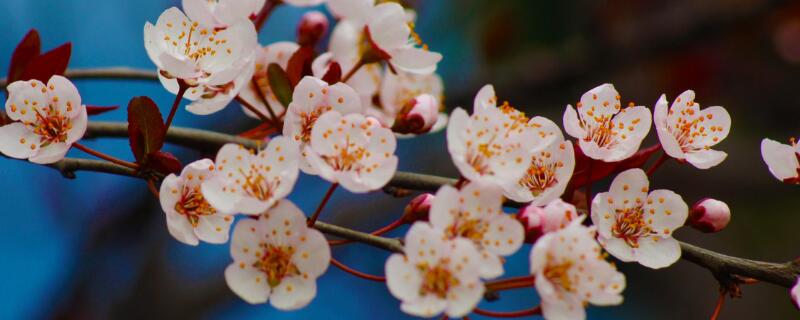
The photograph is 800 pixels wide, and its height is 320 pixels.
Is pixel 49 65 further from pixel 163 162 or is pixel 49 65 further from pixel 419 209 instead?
pixel 419 209

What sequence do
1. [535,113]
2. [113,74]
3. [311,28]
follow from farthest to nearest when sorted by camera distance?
[535,113], [311,28], [113,74]

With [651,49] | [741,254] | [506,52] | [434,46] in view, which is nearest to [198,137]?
[506,52]

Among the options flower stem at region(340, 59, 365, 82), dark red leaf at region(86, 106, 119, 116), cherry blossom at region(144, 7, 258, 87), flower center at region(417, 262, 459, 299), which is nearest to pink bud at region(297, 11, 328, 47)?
flower stem at region(340, 59, 365, 82)

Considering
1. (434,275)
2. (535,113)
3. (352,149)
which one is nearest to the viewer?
(434,275)

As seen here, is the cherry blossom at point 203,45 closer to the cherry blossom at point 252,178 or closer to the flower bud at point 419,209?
the cherry blossom at point 252,178

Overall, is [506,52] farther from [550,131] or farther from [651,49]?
[550,131]

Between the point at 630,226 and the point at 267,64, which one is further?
the point at 267,64

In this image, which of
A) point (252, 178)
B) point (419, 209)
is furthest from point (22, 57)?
point (419, 209)
